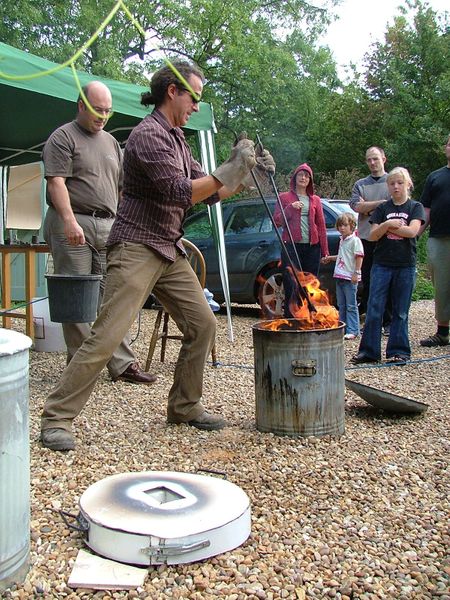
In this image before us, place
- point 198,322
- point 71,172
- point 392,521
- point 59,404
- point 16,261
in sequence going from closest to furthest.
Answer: point 392,521 → point 59,404 → point 198,322 → point 71,172 → point 16,261

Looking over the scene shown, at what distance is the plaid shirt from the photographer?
3197 millimetres

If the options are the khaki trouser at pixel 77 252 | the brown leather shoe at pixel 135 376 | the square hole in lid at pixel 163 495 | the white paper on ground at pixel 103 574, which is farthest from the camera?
the brown leather shoe at pixel 135 376

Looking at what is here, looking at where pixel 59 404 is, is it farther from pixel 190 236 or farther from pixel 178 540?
pixel 190 236

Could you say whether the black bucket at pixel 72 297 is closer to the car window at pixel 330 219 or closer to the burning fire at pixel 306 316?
the burning fire at pixel 306 316

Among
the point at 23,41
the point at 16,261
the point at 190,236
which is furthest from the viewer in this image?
the point at 23,41

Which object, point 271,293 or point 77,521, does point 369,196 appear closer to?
point 271,293

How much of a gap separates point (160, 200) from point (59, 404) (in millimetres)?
1135

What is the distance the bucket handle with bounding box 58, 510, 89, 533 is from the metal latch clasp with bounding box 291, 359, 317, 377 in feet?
4.72

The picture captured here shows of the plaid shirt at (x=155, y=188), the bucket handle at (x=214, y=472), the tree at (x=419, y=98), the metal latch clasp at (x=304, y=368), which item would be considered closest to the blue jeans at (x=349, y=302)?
the metal latch clasp at (x=304, y=368)

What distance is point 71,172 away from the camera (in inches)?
179

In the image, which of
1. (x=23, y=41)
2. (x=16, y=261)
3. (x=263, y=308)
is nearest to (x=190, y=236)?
(x=263, y=308)

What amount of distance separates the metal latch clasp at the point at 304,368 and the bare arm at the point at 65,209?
5.40 feet

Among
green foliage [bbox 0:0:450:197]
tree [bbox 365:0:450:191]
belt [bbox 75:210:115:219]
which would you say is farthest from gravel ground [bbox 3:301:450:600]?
tree [bbox 365:0:450:191]

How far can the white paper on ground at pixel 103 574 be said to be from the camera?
2.11 m
